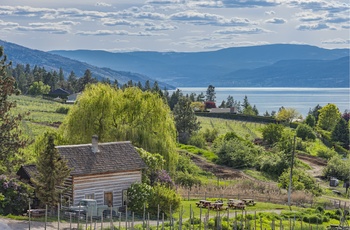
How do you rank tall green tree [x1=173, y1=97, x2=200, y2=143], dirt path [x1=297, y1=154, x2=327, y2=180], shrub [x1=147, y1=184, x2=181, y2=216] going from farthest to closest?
tall green tree [x1=173, y1=97, x2=200, y2=143] < dirt path [x1=297, y1=154, x2=327, y2=180] < shrub [x1=147, y1=184, x2=181, y2=216]

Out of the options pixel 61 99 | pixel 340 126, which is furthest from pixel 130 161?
pixel 61 99

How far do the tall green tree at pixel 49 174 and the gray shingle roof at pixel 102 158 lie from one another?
1.72 m

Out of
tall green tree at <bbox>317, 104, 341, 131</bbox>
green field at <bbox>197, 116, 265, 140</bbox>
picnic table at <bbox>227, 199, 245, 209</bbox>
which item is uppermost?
tall green tree at <bbox>317, 104, 341, 131</bbox>

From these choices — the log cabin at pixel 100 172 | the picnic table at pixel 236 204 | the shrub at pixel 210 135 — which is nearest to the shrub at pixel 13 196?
the log cabin at pixel 100 172

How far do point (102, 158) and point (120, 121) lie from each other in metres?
11.2

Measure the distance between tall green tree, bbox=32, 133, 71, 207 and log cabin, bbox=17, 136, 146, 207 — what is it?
4.70ft

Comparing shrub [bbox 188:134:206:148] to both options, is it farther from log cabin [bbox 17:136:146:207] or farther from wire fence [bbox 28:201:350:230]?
log cabin [bbox 17:136:146:207]

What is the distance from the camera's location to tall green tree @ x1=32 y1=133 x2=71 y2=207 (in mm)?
33656

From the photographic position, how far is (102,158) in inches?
1506

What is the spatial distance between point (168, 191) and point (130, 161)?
292 centimetres

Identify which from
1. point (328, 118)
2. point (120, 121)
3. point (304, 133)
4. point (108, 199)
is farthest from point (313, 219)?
point (328, 118)

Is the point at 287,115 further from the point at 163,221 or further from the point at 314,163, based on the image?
the point at 163,221

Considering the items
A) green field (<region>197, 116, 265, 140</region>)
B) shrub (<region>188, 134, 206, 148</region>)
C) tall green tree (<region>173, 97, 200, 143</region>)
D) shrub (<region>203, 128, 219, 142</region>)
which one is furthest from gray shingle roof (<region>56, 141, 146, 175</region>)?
green field (<region>197, 116, 265, 140</region>)

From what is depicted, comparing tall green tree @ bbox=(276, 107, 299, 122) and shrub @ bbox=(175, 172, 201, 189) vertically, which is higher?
tall green tree @ bbox=(276, 107, 299, 122)
